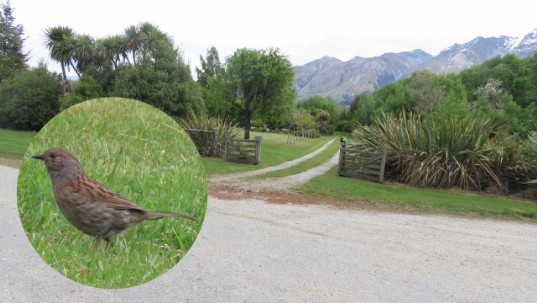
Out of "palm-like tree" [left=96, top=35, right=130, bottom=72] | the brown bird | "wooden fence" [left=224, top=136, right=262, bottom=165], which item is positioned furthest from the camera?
"palm-like tree" [left=96, top=35, right=130, bottom=72]

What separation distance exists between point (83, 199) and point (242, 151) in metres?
17.3

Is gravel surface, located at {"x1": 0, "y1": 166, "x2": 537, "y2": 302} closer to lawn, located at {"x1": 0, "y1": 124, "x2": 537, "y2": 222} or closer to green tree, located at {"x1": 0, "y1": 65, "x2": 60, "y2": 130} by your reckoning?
lawn, located at {"x1": 0, "y1": 124, "x2": 537, "y2": 222}

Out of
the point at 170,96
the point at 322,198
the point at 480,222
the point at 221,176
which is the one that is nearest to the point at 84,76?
the point at 170,96

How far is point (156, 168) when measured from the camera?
1.14 metres

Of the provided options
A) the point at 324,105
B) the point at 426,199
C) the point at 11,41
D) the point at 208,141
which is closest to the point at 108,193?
the point at 426,199

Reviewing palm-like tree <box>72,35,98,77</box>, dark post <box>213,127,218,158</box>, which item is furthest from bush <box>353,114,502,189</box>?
palm-like tree <box>72,35,98,77</box>

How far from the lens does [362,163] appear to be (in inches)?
617

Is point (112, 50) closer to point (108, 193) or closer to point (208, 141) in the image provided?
point (208, 141)

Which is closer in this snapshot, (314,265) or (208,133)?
(314,265)

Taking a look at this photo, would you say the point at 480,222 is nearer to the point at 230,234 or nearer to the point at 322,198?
the point at 322,198

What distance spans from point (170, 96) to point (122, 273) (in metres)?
21.5

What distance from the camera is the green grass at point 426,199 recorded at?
33.5ft

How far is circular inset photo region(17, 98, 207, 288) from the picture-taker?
3.30 feet

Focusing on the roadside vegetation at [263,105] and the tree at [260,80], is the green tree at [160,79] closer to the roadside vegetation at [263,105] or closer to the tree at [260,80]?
the roadside vegetation at [263,105]
